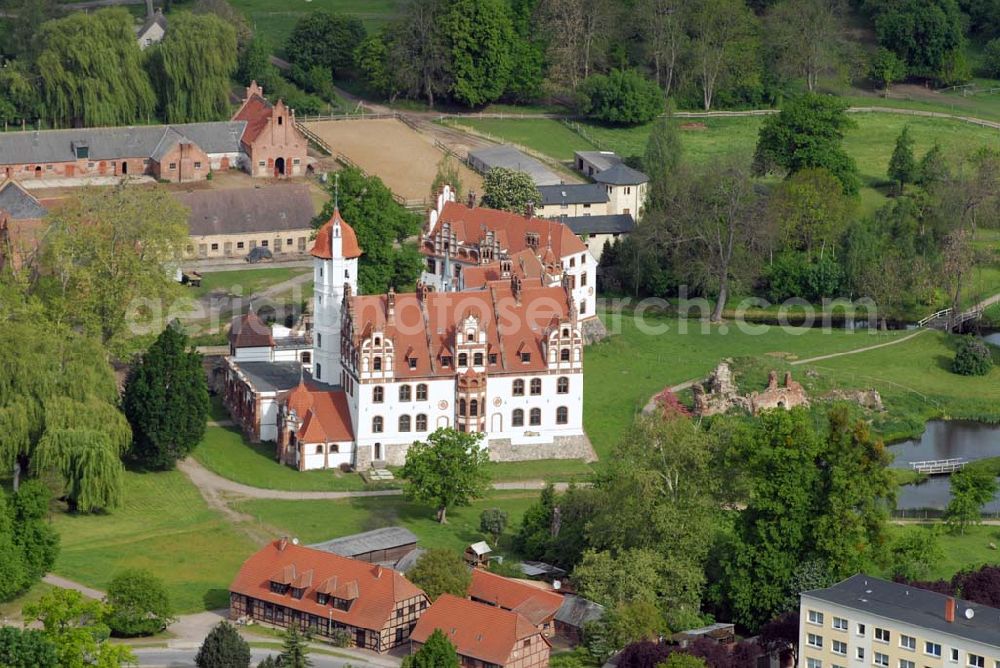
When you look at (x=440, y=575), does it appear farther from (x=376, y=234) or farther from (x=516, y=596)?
(x=376, y=234)

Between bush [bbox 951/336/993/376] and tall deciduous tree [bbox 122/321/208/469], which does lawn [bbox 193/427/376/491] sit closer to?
tall deciduous tree [bbox 122/321/208/469]

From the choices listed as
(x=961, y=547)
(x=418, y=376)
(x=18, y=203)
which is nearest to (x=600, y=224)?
(x=418, y=376)

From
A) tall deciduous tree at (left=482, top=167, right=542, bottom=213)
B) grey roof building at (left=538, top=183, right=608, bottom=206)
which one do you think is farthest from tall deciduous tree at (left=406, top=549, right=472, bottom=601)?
grey roof building at (left=538, top=183, right=608, bottom=206)

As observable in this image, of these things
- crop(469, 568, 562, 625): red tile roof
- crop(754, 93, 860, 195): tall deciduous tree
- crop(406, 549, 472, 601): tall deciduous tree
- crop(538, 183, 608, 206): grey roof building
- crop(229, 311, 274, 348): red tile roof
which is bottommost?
crop(469, 568, 562, 625): red tile roof

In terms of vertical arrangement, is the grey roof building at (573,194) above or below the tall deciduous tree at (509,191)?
below

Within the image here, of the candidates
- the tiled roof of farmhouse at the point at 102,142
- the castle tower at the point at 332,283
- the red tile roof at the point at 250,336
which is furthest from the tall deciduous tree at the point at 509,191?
the castle tower at the point at 332,283

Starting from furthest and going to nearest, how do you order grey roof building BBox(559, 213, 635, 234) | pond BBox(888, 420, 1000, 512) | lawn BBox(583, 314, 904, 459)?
1. grey roof building BBox(559, 213, 635, 234)
2. lawn BBox(583, 314, 904, 459)
3. pond BBox(888, 420, 1000, 512)

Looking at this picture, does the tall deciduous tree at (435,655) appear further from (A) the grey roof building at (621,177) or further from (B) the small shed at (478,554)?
(A) the grey roof building at (621,177)
